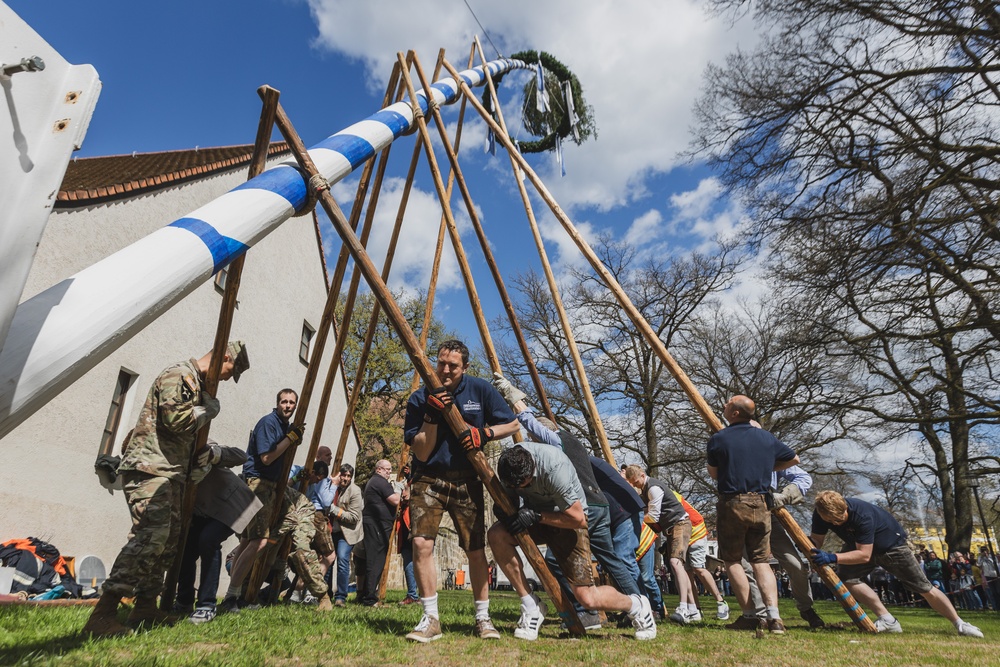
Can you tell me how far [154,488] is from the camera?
3.49 meters

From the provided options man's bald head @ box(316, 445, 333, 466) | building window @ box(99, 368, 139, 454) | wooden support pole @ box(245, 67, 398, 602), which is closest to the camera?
wooden support pole @ box(245, 67, 398, 602)

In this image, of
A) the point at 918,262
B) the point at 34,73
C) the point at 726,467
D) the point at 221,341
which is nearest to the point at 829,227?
the point at 918,262

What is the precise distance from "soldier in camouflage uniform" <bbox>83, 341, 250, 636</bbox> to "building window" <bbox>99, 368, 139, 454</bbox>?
19.3 feet

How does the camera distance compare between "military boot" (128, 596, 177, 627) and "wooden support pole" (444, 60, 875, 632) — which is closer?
"military boot" (128, 596, 177, 627)

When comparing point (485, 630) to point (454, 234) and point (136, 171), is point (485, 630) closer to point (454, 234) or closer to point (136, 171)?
point (454, 234)

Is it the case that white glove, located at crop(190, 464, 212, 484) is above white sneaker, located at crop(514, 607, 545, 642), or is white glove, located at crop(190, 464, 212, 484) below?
above

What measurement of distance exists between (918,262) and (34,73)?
992cm

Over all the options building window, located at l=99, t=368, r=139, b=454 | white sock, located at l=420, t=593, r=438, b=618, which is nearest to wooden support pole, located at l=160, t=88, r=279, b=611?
white sock, located at l=420, t=593, r=438, b=618

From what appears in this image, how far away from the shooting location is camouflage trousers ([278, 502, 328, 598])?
5.68 m

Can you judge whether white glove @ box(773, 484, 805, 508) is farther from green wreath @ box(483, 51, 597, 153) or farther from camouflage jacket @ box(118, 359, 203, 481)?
green wreath @ box(483, 51, 597, 153)

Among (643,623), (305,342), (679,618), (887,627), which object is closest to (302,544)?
(643,623)

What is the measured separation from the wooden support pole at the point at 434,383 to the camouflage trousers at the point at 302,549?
2.72 m

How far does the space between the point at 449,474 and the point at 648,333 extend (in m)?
3.17

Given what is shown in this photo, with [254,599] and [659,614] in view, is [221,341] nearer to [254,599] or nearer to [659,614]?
[254,599]
